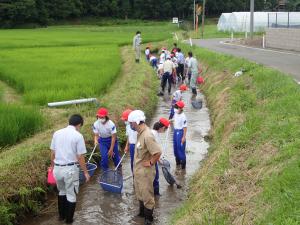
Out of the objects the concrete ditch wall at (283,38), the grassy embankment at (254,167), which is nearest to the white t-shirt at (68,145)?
the grassy embankment at (254,167)

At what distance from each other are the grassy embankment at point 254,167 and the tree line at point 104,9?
65231mm

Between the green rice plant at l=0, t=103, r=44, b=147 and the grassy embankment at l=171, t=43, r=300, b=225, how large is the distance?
13.1 feet

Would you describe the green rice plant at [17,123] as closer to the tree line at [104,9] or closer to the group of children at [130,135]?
the group of children at [130,135]

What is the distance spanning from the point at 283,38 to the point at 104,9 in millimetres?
60576

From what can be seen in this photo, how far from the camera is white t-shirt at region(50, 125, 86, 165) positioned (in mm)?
6602

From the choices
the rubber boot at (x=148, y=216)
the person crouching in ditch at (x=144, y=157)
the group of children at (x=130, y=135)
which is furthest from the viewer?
the group of children at (x=130, y=135)

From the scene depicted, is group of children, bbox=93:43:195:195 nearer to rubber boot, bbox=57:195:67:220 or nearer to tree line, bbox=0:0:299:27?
rubber boot, bbox=57:195:67:220

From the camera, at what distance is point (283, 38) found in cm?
3064

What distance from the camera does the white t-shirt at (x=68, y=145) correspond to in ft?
21.7

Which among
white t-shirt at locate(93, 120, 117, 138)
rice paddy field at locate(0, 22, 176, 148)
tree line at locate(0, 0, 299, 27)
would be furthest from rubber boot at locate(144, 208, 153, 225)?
tree line at locate(0, 0, 299, 27)

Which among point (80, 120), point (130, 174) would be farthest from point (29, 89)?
point (80, 120)

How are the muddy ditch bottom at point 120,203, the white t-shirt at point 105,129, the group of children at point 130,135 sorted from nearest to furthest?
the muddy ditch bottom at point 120,203, the group of children at point 130,135, the white t-shirt at point 105,129

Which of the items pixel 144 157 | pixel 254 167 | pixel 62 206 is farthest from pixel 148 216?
pixel 254 167

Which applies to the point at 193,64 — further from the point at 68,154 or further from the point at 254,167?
the point at 68,154
